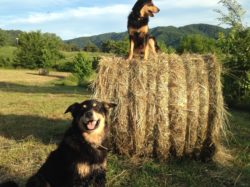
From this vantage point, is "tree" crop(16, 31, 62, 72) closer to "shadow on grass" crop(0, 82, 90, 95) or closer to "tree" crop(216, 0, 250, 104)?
"shadow on grass" crop(0, 82, 90, 95)

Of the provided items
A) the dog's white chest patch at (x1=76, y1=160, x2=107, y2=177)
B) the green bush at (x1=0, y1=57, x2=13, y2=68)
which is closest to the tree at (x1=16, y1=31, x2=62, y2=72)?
the green bush at (x1=0, y1=57, x2=13, y2=68)

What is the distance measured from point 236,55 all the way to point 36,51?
44214mm

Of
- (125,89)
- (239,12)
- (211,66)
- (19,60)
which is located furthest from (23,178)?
(19,60)

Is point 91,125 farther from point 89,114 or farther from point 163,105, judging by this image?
point 163,105

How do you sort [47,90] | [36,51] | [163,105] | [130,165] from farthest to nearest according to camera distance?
[36,51], [47,90], [163,105], [130,165]

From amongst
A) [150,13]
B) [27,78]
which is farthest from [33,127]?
[27,78]

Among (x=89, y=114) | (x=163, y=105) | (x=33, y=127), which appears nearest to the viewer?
(x=89, y=114)

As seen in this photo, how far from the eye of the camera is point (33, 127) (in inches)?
408

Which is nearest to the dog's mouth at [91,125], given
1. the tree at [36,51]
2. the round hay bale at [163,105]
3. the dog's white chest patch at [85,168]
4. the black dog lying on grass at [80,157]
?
the black dog lying on grass at [80,157]

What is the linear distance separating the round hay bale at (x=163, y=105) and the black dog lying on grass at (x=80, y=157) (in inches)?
60.0

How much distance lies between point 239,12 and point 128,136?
908 cm

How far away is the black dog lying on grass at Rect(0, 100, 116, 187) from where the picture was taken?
17.5 ft

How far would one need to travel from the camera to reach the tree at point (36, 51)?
2108 inches

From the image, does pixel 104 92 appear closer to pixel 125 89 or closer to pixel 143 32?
pixel 125 89
